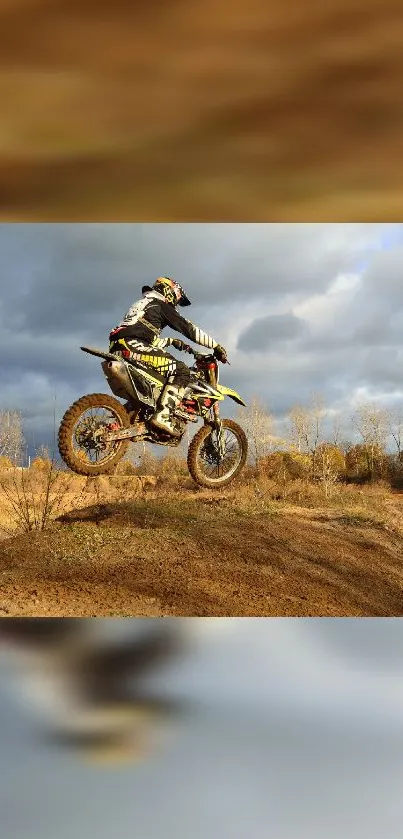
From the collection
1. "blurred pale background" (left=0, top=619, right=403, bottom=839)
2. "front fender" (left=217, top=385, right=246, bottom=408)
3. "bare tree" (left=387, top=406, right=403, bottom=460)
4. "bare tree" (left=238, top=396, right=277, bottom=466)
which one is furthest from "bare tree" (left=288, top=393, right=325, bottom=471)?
"blurred pale background" (left=0, top=619, right=403, bottom=839)

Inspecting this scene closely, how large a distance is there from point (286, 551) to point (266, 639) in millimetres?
1550

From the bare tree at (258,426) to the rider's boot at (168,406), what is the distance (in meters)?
0.60

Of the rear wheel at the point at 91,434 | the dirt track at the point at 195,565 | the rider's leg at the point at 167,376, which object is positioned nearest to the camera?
the rear wheel at the point at 91,434

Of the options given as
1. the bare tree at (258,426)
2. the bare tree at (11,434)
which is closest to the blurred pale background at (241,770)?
the bare tree at (258,426)

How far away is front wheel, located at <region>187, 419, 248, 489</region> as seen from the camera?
271 centimetres

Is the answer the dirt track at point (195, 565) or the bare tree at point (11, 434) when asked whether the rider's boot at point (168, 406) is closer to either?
the dirt track at point (195, 565)

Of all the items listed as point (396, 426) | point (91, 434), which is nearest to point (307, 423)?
point (396, 426)

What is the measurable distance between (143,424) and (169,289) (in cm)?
49

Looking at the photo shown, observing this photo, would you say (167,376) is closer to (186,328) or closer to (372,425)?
(186,328)

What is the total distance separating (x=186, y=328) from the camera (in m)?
2.45

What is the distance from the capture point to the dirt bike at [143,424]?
2.29 metres

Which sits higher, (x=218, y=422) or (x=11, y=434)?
(x=11, y=434)
